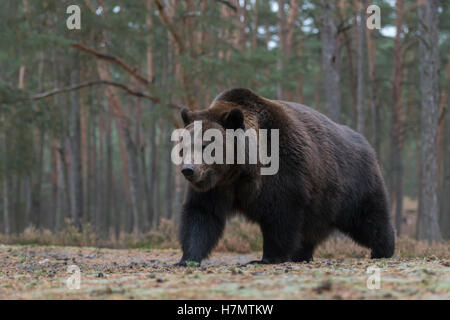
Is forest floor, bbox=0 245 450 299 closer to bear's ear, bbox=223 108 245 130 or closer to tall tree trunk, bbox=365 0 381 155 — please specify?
bear's ear, bbox=223 108 245 130

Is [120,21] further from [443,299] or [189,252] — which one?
[443,299]

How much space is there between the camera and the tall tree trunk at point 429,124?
14.7 meters

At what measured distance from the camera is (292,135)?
674 cm

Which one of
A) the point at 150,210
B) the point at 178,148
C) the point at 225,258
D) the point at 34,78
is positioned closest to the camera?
the point at 178,148

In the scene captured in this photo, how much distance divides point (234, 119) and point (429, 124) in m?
10.6

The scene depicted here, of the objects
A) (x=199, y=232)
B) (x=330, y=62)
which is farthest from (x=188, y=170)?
(x=330, y=62)

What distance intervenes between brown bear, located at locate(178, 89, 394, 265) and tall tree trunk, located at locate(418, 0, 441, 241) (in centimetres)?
796

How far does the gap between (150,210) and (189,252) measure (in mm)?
17122

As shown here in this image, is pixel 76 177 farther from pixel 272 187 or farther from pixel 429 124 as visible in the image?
pixel 272 187

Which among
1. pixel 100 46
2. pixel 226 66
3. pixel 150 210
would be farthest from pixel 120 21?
pixel 150 210

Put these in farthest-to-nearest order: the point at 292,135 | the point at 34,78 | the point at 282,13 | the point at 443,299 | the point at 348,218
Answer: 1. the point at 34,78
2. the point at 282,13
3. the point at 348,218
4. the point at 292,135
5. the point at 443,299

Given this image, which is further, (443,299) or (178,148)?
(178,148)

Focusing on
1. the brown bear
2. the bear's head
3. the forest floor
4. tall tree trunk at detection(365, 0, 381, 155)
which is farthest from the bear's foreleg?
tall tree trunk at detection(365, 0, 381, 155)

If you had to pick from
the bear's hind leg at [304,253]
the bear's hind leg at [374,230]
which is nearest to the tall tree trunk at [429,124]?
the bear's hind leg at [374,230]
